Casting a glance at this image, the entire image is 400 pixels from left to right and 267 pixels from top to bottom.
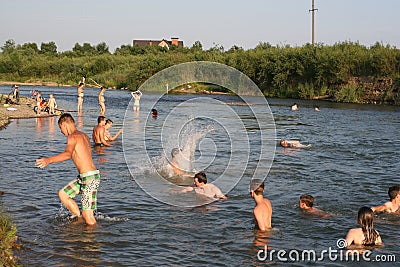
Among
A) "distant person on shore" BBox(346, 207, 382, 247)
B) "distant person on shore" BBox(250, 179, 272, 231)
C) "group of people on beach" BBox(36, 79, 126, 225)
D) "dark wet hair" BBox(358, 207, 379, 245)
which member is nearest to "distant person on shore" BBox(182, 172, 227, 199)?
"distant person on shore" BBox(250, 179, 272, 231)

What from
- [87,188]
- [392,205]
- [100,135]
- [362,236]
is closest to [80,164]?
[87,188]

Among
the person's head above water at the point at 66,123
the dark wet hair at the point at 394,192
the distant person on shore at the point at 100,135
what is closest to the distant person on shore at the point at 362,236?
the dark wet hair at the point at 394,192

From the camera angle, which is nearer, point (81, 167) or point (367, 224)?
point (367, 224)

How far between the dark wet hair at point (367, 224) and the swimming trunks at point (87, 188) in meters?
4.54

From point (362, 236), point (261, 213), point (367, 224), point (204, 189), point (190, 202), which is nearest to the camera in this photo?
point (367, 224)

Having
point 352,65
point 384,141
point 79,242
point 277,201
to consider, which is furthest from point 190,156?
point 352,65

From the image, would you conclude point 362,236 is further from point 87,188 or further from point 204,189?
point 87,188

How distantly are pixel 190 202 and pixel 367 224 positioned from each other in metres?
4.29

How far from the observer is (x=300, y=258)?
27.4ft

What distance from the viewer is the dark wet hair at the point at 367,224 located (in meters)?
8.68

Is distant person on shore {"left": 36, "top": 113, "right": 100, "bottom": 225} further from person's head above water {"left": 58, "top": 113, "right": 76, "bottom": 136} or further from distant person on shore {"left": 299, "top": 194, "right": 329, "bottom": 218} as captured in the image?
distant person on shore {"left": 299, "top": 194, "right": 329, "bottom": 218}

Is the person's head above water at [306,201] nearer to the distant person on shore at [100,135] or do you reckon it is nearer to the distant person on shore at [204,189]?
the distant person on shore at [204,189]

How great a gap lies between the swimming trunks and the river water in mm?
537

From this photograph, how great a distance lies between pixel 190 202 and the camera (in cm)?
→ 1175
